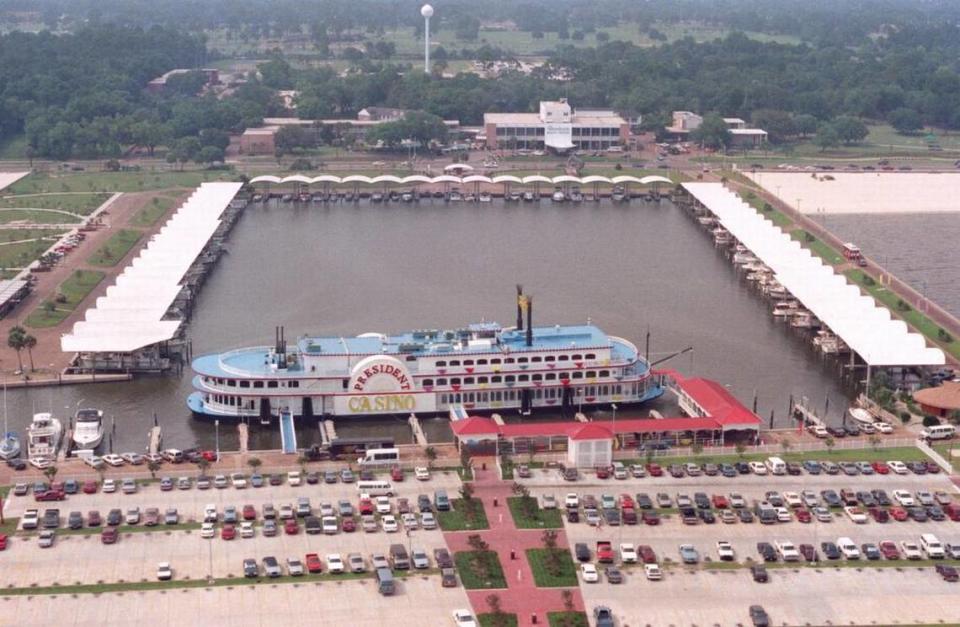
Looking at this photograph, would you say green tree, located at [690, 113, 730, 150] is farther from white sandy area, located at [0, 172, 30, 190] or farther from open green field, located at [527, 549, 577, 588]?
Result: open green field, located at [527, 549, 577, 588]

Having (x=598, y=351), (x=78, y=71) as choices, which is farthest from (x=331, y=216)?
(x=78, y=71)

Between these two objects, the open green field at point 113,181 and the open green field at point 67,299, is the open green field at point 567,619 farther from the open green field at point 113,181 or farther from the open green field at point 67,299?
the open green field at point 113,181

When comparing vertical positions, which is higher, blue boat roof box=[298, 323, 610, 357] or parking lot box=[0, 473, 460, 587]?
blue boat roof box=[298, 323, 610, 357]

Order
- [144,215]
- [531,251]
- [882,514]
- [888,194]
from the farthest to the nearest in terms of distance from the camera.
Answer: [888,194] < [144,215] < [531,251] < [882,514]

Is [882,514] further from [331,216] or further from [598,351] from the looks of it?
[331,216]

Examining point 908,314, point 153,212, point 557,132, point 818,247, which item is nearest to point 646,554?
point 908,314

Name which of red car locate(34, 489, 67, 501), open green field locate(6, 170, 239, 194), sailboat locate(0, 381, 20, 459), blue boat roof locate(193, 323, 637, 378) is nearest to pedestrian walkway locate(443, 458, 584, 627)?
blue boat roof locate(193, 323, 637, 378)

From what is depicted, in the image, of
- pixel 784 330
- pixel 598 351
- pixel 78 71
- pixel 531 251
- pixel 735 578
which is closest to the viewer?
pixel 735 578
